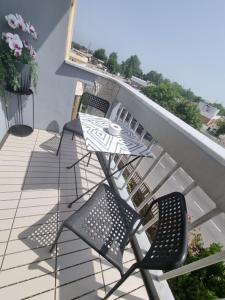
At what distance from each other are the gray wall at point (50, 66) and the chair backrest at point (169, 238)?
2.30 metres

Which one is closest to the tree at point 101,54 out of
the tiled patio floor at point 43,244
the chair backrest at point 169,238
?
the tiled patio floor at point 43,244

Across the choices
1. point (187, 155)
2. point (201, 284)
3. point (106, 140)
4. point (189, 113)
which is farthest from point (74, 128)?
point (189, 113)

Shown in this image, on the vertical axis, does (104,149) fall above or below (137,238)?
above

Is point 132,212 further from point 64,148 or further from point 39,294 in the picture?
point 64,148

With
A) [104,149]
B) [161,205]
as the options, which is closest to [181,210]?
[161,205]

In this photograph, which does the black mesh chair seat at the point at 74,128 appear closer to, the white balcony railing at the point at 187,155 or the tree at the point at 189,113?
the white balcony railing at the point at 187,155

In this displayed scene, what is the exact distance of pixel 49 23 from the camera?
95.3 inches

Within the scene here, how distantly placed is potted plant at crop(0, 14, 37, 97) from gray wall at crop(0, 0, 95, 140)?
0.17 metres

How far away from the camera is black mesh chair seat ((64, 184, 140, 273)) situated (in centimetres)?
112

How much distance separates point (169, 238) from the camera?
2.98 ft

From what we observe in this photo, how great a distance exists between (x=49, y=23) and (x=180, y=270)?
3050mm

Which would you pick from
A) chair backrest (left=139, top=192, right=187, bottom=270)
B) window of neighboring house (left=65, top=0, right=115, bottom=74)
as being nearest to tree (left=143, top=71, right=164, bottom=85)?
window of neighboring house (left=65, top=0, right=115, bottom=74)

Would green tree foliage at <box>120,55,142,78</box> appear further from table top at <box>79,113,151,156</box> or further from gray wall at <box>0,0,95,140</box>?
table top at <box>79,113,151,156</box>

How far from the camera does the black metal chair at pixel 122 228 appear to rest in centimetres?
82
